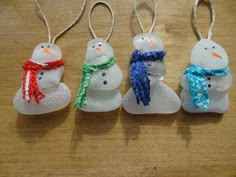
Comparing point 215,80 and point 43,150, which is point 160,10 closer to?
point 215,80

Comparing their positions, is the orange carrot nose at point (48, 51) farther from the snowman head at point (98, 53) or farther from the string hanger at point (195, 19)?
the string hanger at point (195, 19)

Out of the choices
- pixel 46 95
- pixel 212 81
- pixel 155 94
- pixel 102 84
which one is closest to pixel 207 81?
pixel 212 81

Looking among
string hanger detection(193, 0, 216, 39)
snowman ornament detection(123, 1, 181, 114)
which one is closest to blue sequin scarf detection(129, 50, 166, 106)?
snowman ornament detection(123, 1, 181, 114)

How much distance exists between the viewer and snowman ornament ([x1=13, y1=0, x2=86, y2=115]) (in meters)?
0.62

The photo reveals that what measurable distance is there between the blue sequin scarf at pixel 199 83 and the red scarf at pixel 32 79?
11.6 inches

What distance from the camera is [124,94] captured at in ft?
2.18

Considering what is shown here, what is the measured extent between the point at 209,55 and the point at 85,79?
0.27 meters

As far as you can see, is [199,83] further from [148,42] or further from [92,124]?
[92,124]

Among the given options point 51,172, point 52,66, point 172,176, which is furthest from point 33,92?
point 172,176

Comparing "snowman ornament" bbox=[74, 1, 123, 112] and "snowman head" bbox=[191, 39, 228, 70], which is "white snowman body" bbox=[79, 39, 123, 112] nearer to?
"snowman ornament" bbox=[74, 1, 123, 112]

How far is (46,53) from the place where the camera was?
2.13 ft

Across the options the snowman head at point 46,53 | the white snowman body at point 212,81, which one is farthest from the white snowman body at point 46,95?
the white snowman body at point 212,81

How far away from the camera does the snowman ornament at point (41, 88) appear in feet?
2.02

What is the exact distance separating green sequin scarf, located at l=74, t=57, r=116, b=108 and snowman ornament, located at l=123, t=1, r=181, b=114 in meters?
0.06
